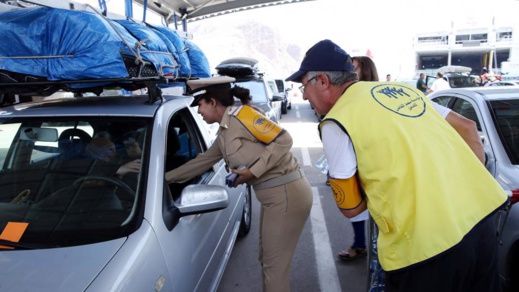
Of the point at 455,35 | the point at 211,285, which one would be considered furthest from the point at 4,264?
the point at 455,35

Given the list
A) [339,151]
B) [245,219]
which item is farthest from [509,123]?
[245,219]

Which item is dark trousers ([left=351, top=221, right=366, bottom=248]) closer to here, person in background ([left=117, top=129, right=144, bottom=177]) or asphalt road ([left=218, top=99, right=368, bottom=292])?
asphalt road ([left=218, top=99, right=368, bottom=292])

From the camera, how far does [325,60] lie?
153 centimetres

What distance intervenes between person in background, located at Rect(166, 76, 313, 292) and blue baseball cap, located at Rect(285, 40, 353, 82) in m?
0.70

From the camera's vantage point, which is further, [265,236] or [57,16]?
[265,236]

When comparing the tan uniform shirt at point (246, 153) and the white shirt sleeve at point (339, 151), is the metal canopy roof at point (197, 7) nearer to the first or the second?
the tan uniform shirt at point (246, 153)

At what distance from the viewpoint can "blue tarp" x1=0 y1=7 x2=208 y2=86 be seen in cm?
195

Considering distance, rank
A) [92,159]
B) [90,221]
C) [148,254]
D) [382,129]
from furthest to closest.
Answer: [92,159] < [90,221] < [148,254] < [382,129]

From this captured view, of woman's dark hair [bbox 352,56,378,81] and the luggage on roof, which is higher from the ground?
the luggage on roof

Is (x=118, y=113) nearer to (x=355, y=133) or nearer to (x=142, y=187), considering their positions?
(x=142, y=187)

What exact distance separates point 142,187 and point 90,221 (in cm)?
29

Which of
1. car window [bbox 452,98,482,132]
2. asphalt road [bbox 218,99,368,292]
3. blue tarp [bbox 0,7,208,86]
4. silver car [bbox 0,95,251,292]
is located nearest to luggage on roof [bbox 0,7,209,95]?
blue tarp [bbox 0,7,208,86]

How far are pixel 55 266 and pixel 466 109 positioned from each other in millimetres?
3782

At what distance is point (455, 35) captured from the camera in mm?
66312
